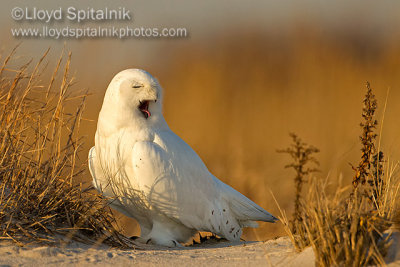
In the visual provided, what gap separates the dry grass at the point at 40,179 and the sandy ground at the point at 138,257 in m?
0.11

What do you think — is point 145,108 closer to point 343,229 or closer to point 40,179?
point 40,179

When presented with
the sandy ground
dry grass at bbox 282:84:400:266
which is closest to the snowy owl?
the sandy ground

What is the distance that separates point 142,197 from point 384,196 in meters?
1.85

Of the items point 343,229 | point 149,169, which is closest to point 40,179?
point 149,169

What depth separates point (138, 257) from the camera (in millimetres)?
3773

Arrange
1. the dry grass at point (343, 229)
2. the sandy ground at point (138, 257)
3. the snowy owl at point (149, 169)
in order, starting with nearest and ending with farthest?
1. the dry grass at point (343, 229)
2. the sandy ground at point (138, 257)
3. the snowy owl at point (149, 169)

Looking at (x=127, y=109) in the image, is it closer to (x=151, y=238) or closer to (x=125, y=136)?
(x=125, y=136)

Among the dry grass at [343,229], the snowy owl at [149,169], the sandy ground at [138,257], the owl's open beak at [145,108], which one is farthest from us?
the owl's open beak at [145,108]

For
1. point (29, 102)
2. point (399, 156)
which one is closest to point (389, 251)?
point (399, 156)

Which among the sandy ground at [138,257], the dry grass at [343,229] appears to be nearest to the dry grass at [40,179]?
the sandy ground at [138,257]

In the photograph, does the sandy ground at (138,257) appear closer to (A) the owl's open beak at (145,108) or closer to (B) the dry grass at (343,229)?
(B) the dry grass at (343,229)

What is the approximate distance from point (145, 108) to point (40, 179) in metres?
1.09

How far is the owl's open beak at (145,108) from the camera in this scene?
4777mm

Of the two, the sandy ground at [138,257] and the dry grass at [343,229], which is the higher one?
the dry grass at [343,229]
